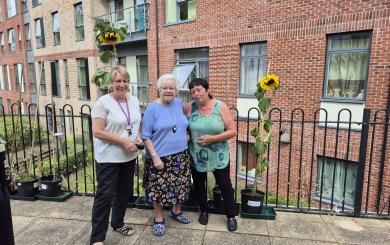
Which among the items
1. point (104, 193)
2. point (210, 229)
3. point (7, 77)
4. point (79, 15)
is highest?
point (79, 15)

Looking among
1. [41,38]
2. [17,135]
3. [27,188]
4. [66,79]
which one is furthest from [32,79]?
[27,188]

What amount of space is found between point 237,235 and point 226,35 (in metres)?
7.67

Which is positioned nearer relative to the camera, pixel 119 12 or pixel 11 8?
pixel 119 12

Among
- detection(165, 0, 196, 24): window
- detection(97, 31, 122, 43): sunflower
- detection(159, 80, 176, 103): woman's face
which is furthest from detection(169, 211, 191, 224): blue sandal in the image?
detection(165, 0, 196, 24): window

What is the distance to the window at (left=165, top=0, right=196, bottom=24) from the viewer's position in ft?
34.5

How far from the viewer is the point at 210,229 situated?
3059 mm

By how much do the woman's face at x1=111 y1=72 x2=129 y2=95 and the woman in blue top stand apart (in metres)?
0.29

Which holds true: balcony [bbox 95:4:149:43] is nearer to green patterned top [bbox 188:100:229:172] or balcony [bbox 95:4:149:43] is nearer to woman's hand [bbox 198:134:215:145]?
green patterned top [bbox 188:100:229:172]

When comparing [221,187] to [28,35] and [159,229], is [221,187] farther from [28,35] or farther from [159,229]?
[28,35]

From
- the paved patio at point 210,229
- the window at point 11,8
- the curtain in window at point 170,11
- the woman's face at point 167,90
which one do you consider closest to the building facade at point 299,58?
the curtain in window at point 170,11

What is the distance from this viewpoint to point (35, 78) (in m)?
21.1

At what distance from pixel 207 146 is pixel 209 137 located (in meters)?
0.17

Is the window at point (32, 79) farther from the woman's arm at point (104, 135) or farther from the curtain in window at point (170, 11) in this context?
the woman's arm at point (104, 135)

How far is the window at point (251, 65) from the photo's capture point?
8.89m
